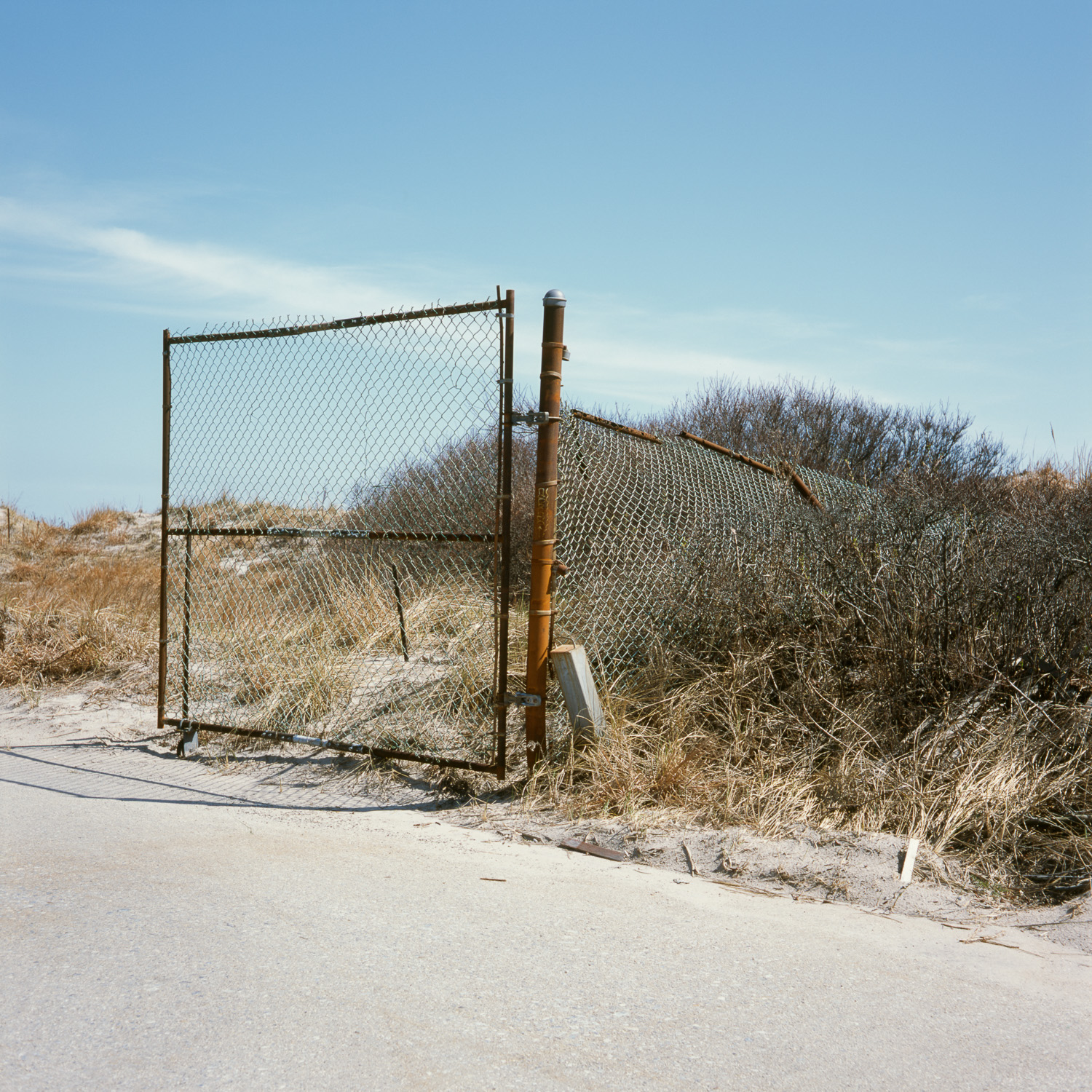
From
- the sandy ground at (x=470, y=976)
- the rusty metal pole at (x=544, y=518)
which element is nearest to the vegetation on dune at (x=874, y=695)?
the rusty metal pole at (x=544, y=518)

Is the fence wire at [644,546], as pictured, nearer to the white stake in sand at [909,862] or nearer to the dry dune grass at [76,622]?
the white stake in sand at [909,862]

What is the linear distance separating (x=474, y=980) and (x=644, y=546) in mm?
4357

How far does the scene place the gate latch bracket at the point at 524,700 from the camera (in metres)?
4.98

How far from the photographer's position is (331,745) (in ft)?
18.1

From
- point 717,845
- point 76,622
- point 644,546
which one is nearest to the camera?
point 717,845

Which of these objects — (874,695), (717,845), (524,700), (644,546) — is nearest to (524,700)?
(524,700)

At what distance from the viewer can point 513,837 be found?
14.6ft

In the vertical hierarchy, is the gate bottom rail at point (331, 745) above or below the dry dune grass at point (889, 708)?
below

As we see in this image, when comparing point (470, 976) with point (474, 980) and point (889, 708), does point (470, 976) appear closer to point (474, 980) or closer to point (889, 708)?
point (474, 980)

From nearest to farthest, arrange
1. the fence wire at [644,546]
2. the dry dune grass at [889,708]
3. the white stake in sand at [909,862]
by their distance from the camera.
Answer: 1. the white stake in sand at [909,862]
2. the dry dune grass at [889,708]
3. the fence wire at [644,546]

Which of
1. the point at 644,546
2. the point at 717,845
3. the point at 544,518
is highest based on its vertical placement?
the point at 544,518

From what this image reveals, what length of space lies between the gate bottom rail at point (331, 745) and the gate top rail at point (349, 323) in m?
2.43

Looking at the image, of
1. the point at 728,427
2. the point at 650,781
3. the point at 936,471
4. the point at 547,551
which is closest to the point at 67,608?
the point at 547,551

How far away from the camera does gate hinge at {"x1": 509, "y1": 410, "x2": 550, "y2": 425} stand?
4934 millimetres
